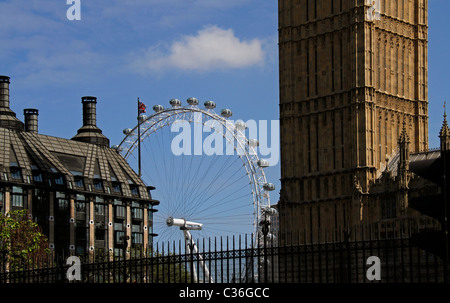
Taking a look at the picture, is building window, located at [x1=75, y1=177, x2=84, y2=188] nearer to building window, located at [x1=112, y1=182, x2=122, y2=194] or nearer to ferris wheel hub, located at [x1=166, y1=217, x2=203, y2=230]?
building window, located at [x1=112, y1=182, x2=122, y2=194]

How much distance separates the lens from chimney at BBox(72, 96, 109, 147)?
133 metres

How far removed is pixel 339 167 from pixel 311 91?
25.7 feet

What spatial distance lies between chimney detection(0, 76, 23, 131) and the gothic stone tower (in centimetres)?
3512

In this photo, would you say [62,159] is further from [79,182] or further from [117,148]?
[117,148]

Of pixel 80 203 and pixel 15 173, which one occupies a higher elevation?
pixel 15 173

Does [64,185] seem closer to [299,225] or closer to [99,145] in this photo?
[99,145]

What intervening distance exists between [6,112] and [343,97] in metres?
43.3

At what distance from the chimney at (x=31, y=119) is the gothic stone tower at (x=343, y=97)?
38.3 metres

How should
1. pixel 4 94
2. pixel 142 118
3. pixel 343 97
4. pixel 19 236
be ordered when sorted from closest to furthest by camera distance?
pixel 19 236
pixel 343 97
pixel 4 94
pixel 142 118

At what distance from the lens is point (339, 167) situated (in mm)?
97188

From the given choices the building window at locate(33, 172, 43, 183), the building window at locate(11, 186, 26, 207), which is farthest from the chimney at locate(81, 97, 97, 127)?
the building window at locate(11, 186, 26, 207)

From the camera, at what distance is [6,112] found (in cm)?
12188

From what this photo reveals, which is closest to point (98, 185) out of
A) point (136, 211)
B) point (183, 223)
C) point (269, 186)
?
point (136, 211)
